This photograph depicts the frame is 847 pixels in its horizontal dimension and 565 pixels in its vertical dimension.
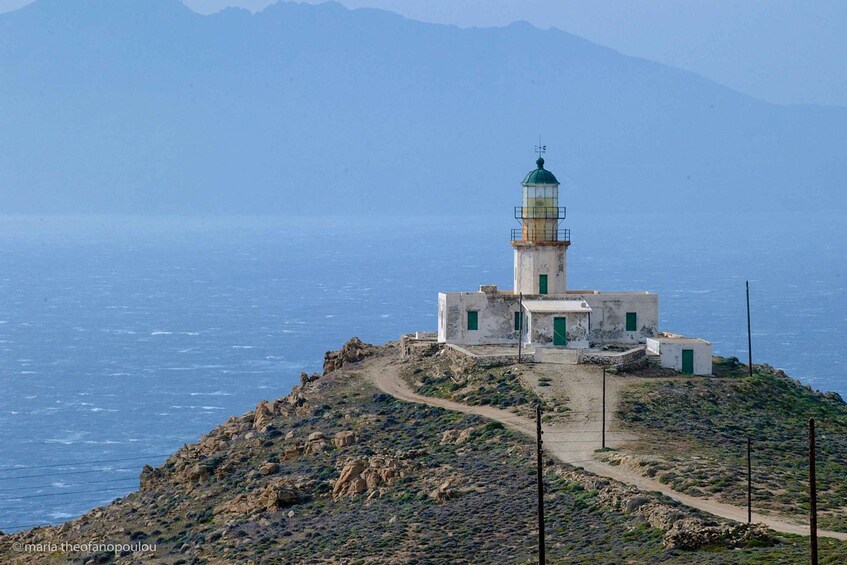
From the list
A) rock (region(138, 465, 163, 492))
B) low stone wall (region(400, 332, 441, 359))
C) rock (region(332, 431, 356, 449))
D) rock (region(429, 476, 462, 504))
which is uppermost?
low stone wall (region(400, 332, 441, 359))

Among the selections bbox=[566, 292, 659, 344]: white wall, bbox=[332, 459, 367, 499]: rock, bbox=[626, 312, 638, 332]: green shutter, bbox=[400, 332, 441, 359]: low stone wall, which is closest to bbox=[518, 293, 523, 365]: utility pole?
bbox=[566, 292, 659, 344]: white wall

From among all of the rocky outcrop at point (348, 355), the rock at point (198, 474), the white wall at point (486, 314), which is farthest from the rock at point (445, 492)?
the rocky outcrop at point (348, 355)

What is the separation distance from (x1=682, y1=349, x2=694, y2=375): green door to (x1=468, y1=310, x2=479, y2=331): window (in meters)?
7.38

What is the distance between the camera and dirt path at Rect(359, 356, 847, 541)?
98.5ft

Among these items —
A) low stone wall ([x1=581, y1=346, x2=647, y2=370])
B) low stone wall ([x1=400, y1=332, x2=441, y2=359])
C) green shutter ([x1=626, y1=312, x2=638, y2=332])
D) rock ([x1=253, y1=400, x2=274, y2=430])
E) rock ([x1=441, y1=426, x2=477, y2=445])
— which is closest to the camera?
rock ([x1=441, y1=426, x2=477, y2=445])

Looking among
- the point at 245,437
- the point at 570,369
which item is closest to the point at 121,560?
the point at 245,437

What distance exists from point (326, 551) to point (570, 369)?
1491 cm

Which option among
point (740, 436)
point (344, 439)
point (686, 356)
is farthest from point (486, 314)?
point (740, 436)

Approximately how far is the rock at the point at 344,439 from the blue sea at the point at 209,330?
621 inches

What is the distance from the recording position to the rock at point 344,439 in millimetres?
40875

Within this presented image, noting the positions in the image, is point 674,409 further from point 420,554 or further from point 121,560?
point 121,560

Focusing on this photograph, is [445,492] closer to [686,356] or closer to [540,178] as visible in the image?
[686,356]

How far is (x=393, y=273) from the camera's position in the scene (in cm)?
17162

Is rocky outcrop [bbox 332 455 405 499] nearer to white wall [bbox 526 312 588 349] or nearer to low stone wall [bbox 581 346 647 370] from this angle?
low stone wall [bbox 581 346 647 370]
